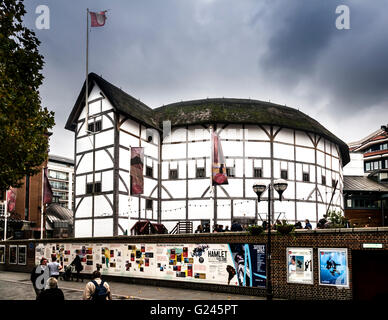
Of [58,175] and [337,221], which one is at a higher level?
[58,175]

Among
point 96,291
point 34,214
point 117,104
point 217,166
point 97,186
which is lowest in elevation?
point 96,291

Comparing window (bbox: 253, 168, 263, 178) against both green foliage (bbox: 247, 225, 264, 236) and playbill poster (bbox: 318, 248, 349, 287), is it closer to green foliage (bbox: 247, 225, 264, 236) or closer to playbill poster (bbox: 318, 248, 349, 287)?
green foliage (bbox: 247, 225, 264, 236)

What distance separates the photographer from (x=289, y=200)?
34750 millimetres

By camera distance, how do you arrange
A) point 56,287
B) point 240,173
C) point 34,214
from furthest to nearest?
1. point 34,214
2. point 240,173
3. point 56,287

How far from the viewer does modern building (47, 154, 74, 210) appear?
322 feet

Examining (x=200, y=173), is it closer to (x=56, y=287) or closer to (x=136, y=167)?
(x=136, y=167)

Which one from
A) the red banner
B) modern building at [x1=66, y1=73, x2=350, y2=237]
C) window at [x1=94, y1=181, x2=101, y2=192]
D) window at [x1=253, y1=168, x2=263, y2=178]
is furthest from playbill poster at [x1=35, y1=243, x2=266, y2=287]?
window at [x1=253, y1=168, x2=263, y2=178]

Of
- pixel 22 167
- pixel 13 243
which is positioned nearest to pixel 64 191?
pixel 13 243

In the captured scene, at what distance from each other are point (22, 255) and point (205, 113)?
19214mm

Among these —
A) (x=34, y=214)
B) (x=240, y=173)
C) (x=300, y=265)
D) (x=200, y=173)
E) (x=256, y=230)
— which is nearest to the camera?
(x=300, y=265)

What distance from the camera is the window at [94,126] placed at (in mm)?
33406

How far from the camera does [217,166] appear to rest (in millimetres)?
24766

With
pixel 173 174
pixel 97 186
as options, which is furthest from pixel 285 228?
pixel 173 174

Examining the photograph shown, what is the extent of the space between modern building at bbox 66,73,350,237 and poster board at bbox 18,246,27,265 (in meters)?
4.23
